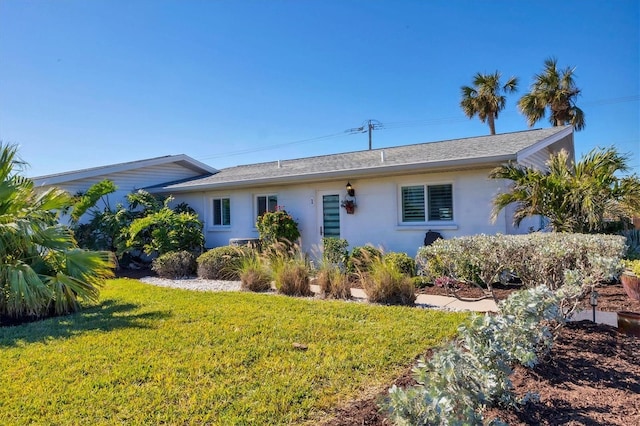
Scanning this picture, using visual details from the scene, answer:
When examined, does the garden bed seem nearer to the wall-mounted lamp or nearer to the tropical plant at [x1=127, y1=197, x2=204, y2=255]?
the wall-mounted lamp

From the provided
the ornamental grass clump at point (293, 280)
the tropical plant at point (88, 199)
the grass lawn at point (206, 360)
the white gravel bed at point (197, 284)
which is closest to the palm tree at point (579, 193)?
the grass lawn at point (206, 360)

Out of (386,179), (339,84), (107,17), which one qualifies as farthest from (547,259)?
(339,84)

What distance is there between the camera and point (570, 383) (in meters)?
3.37

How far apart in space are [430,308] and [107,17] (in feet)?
37.3

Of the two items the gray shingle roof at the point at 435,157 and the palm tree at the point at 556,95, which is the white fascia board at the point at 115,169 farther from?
the palm tree at the point at 556,95

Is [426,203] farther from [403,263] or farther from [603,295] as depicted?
[603,295]

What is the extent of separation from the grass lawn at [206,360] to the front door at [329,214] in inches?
199

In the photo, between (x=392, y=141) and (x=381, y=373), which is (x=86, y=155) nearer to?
(x=381, y=373)

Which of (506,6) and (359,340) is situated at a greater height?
(506,6)

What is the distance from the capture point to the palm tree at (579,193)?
7645 millimetres

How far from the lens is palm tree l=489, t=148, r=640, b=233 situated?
7.64m

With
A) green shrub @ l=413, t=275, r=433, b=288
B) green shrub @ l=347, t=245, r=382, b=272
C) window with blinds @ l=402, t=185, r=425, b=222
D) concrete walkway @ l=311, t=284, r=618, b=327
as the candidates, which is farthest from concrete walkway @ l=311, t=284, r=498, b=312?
window with blinds @ l=402, t=185, r=425, b=222

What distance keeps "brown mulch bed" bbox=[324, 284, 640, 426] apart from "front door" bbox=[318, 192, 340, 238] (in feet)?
25.3

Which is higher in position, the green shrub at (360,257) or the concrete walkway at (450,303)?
the green shrub at (360,257)
